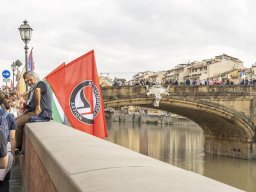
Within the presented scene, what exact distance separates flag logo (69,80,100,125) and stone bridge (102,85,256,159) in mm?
17266

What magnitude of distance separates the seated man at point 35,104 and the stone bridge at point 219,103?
1877 cm

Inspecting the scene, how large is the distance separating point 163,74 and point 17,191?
80.6 meters

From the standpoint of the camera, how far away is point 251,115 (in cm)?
2677

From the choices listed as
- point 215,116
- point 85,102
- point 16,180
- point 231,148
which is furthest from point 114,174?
point 231,148

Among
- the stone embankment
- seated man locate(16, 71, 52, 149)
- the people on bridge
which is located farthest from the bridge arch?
the stone embankment

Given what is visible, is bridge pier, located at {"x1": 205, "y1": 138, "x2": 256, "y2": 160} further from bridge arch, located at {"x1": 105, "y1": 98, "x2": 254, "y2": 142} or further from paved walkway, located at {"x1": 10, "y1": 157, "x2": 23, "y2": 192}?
paved walkway, located at {"x1": 10, "y1": 157, "x2": 23, "y2": 192}

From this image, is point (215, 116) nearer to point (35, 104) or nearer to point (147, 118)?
point (35, 104)

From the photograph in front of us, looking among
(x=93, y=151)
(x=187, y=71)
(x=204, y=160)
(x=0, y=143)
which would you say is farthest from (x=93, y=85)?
(x=187, y=71)

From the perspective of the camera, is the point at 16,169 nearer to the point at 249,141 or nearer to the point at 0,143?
the point at 0,143

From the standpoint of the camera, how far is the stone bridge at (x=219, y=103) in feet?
80.1

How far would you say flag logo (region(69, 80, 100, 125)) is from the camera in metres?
6.44

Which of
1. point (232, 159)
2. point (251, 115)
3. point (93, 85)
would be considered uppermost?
point (93, 85)

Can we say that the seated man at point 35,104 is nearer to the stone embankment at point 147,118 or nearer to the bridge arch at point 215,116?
the bridge arch at point 215,116

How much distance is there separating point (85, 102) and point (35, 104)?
5.56 ft
